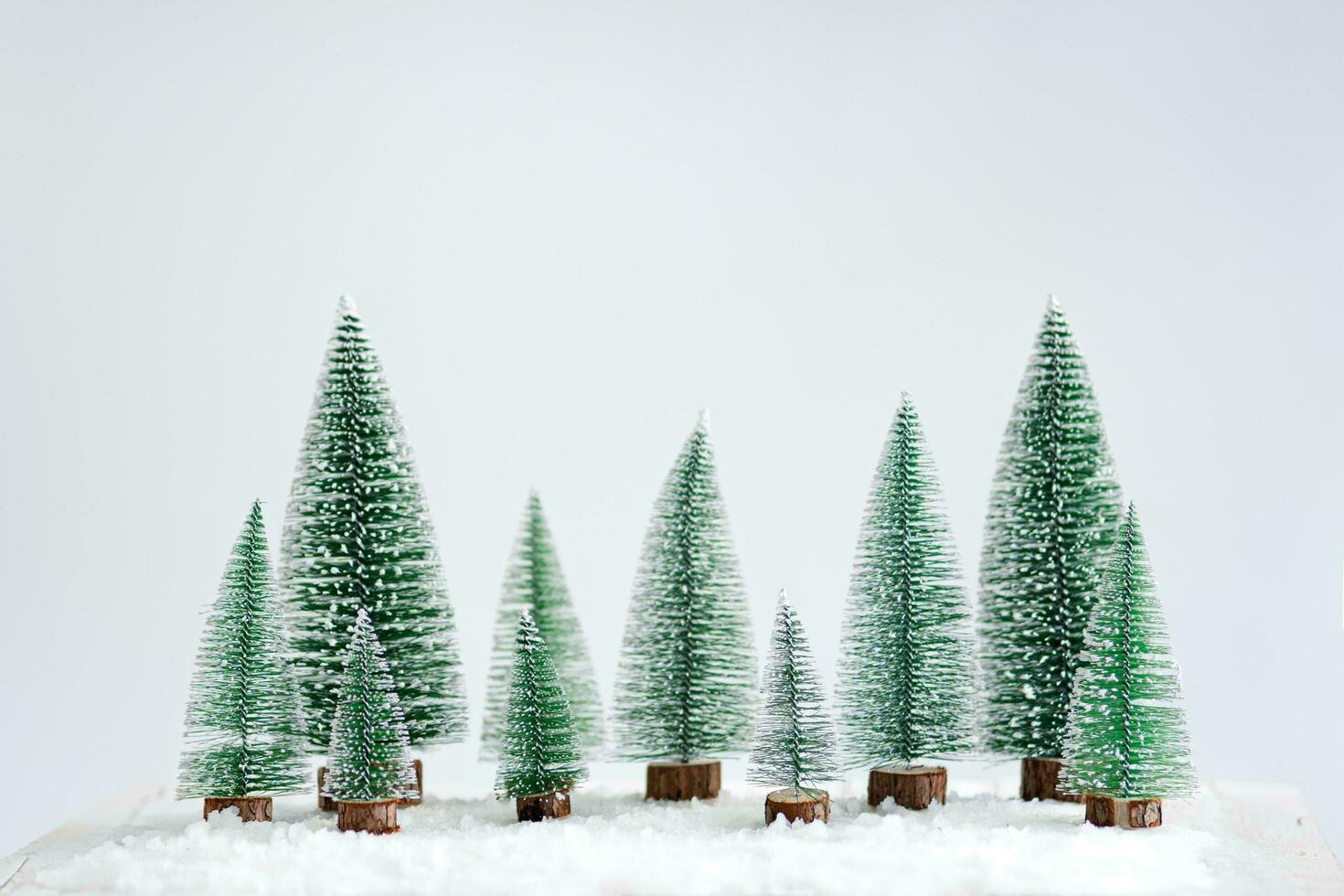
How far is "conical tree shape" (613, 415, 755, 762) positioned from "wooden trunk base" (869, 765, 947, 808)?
479 mm

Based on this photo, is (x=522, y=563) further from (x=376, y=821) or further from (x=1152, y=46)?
(x=1152, y=46)

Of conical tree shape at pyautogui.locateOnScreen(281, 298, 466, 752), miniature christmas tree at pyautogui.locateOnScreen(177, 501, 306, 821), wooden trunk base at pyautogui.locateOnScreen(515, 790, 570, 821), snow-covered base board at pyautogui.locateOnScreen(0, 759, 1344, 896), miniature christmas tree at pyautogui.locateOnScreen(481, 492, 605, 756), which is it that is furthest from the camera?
miniature christmas tree at pyautogui.locateOnScreen(481, 492, 605, 756)

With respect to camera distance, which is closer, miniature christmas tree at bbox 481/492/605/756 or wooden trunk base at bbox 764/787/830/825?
wooden trunk base at bbox 764/787/830/825

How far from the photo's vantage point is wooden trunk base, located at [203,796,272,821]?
465 centimetres

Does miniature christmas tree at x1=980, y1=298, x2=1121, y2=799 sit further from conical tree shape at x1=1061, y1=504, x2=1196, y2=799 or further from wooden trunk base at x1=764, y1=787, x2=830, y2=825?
wooden trunk base at x1=764, y1=787, x2=830, y2=825

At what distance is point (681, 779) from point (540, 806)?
0.55 metres

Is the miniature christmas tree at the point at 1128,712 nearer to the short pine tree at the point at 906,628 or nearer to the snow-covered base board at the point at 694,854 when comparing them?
the snow-covered base board at the point at 694,854

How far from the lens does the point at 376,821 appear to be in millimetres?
4512

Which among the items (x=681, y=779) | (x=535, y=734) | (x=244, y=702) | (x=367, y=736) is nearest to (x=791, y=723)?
(x=681, y=779)

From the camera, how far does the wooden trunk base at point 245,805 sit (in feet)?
15.3

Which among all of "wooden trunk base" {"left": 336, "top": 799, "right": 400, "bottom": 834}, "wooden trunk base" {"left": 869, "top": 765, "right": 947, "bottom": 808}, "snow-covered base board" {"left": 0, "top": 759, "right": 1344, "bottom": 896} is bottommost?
"snow-covered base board" {"left": 0, "top": 759, "right": 1344, "bottom": 896}

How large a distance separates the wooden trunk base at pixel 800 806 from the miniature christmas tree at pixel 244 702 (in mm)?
1486

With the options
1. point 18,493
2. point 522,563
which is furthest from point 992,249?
point 18,493

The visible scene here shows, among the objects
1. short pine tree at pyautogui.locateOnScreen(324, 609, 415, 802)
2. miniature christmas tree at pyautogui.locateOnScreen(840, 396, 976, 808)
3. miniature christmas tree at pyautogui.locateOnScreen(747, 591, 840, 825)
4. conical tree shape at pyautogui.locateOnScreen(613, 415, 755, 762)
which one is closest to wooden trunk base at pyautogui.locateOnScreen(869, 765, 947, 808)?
miniature christmas tree at pyautogui.locateOnScreen(840, 396, 976, 808)
